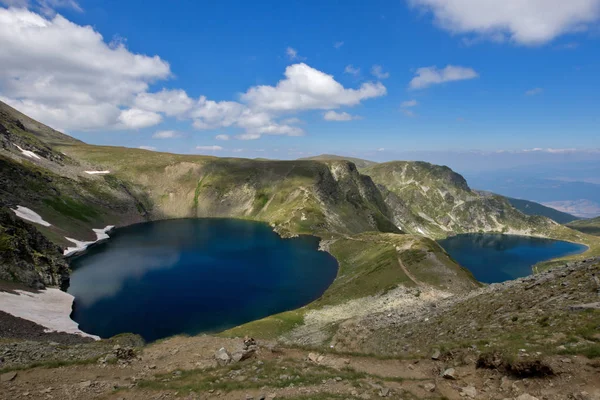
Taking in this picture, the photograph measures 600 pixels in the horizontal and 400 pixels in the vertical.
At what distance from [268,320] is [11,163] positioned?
460 feet

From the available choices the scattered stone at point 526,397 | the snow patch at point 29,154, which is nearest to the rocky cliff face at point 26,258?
the scattered stone at point 526,397

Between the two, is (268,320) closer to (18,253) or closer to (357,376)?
(357,376)

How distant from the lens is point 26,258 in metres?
67.1

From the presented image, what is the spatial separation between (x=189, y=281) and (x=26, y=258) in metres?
35.5

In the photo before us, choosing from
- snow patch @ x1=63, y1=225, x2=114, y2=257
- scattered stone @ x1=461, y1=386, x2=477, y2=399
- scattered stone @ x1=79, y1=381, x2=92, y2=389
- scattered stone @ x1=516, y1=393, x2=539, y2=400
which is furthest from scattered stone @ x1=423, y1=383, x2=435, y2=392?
snow patch @ x1=63, y1=225, x2=114, y2=257

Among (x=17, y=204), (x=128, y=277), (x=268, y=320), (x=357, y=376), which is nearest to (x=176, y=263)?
(x=128, y=277)

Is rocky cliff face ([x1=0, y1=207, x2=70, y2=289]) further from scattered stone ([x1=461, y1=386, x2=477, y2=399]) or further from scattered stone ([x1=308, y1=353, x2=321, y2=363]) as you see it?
scattered stone ([x1=461, y1=386, x2=477, y2=399])

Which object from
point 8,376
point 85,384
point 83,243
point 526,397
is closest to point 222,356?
point 85,384

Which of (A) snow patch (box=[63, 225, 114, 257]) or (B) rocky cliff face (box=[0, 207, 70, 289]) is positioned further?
(A) snow patch (box=[63, 225, 114, 257])

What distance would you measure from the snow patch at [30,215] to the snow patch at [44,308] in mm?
61170

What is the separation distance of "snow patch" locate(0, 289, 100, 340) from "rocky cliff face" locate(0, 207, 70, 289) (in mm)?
4110

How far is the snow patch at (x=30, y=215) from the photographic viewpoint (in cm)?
11154

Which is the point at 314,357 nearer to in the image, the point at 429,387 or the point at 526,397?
the point at 429,387

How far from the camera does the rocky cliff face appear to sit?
61497mm
